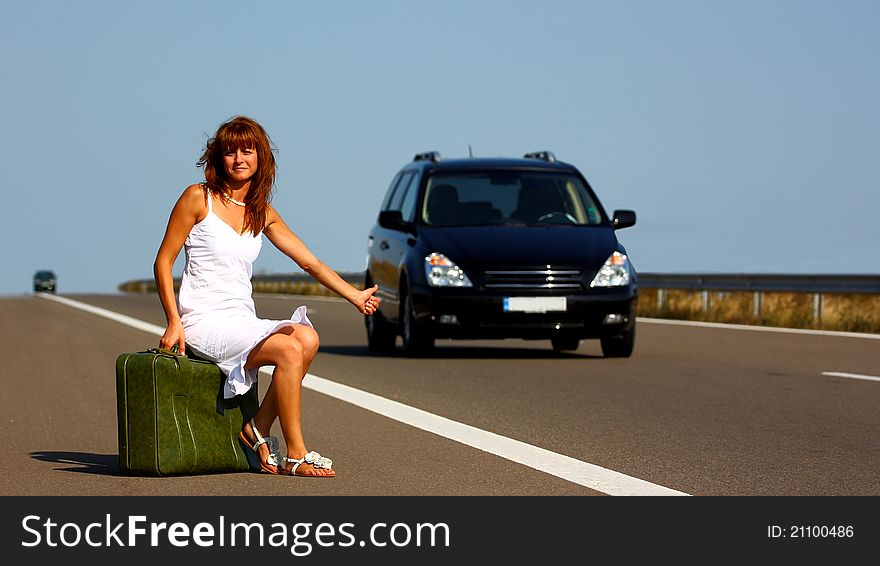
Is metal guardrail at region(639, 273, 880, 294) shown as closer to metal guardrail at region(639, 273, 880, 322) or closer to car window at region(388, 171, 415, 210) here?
metal guardrail at region(639, 273, 880, 322)

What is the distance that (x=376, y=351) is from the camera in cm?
1778

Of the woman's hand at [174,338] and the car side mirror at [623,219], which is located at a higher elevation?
the car side mirror at [623,219]

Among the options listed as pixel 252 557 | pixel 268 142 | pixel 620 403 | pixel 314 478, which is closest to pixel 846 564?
pixel 252 557

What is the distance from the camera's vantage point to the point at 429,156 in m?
18.3

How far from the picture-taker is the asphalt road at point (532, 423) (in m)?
7.73

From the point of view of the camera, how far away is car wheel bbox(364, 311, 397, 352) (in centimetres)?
1760

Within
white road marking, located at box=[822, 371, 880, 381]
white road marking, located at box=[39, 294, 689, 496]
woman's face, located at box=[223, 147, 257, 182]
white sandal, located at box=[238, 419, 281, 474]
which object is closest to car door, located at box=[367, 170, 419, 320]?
white road marking, located at box=[39, 294, 689, 496]

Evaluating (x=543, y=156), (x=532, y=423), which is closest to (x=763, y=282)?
(x=543, y=156)

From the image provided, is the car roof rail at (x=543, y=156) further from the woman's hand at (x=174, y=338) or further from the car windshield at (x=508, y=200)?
the woman's hand at (x=174, y=338)

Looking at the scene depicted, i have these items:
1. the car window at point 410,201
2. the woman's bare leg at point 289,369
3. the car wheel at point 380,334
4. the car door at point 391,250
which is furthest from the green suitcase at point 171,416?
the car wheel at point 380,334

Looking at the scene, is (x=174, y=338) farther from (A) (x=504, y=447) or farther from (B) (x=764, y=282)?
(B) (x=764, y=282)

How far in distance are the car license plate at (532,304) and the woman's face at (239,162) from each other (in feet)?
26.5

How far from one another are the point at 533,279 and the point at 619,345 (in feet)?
4.12

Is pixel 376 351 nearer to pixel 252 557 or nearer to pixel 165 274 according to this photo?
pixel 165 274
